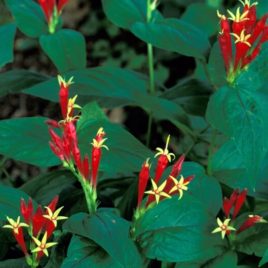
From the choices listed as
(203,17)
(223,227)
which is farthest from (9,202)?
(203,17)

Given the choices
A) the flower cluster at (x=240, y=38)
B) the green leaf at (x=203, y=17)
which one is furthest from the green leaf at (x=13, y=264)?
the green leaf at (x=203, y=17)

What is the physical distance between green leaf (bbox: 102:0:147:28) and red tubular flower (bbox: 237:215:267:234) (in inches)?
20.5

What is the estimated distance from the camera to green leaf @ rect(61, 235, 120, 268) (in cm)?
114

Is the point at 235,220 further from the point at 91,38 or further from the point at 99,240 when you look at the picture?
the point at 91,38

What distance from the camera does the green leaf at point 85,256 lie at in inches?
44.9

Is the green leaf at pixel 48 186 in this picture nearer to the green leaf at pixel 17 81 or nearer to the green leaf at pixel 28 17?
the green leaf at pixel 17 81

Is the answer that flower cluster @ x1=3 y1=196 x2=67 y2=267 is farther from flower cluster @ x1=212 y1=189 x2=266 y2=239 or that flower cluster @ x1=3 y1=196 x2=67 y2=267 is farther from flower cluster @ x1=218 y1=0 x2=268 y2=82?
flower cluster @ x1=218 y1=0 x2=268 y2=82

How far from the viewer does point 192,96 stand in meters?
1.56

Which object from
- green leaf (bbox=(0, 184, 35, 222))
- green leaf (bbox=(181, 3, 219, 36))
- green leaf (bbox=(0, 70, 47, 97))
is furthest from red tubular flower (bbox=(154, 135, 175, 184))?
green leaf (bbox=(181, 3, 219, 36))

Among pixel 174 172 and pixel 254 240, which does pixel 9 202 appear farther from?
pixel 254 240

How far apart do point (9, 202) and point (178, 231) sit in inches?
10.5

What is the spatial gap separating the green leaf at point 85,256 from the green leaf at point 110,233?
0.07ft

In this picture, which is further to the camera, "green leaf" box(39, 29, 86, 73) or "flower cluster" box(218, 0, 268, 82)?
"green leaf" box(39, 29, 86, 73)

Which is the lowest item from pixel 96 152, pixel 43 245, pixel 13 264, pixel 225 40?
pixel 13 264
